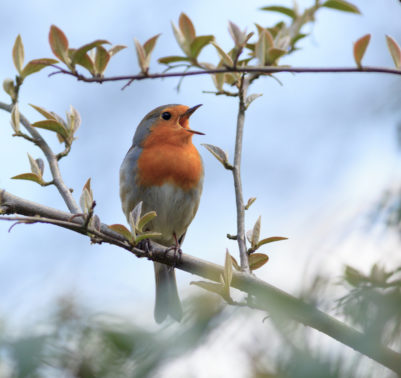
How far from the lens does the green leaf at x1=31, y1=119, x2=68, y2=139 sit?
7.91 feet

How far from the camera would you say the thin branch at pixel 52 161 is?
2479 millimetres

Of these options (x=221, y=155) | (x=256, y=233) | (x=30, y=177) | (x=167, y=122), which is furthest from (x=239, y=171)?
(x=167, y=122)

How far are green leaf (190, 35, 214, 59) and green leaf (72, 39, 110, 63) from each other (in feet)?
0.89

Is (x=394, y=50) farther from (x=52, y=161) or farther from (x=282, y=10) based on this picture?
(x=52, y=161)

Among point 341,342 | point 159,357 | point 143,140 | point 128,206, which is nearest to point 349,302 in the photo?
point 341,342

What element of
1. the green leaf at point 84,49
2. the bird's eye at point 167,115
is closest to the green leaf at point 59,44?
the green leaf at point 84,49

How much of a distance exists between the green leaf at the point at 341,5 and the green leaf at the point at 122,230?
112cm

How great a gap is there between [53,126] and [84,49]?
75 cm

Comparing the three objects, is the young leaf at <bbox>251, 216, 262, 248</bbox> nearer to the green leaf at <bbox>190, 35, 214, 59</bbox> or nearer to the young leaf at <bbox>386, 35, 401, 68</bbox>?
the green leaf at <bbox>190, 35, 214, 59</bbox>

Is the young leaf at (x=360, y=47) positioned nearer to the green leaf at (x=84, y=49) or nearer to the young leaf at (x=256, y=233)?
the green leaf at (x=84, y=49)

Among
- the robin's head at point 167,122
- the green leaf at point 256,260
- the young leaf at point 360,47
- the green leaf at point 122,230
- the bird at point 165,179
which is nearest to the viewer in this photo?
the young leaf at point 360,47

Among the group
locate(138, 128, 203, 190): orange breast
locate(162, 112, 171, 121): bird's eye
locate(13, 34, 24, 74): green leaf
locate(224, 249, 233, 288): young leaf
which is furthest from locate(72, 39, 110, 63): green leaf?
locate(162, 112, 171, 121): bird's eye

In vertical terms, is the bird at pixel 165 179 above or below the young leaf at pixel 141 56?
below

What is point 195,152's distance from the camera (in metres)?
4.23
